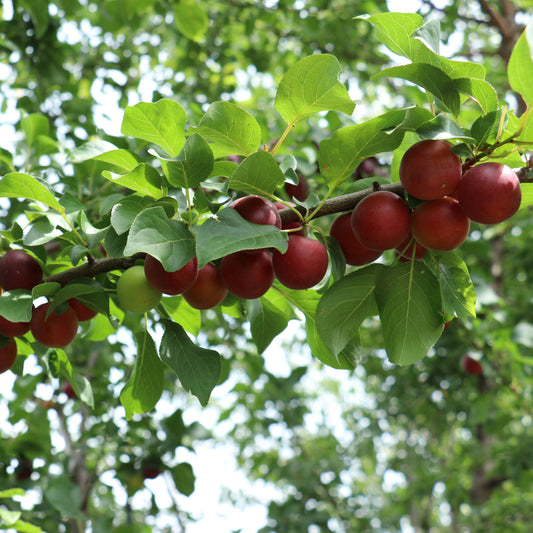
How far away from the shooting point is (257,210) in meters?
0.94

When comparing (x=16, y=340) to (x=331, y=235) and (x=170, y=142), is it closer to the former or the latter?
(x=170, y=142)

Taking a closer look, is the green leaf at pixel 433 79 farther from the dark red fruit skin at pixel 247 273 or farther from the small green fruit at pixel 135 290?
the small green fruit at pixel 135 290

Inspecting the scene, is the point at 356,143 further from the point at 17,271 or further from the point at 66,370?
the point at 66,370

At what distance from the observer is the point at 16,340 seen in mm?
1333

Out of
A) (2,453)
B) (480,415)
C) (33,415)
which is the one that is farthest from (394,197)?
(480,415)

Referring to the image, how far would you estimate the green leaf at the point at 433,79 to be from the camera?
904mm

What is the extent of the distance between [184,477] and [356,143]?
1.91m

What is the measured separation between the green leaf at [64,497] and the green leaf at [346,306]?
1699 mm

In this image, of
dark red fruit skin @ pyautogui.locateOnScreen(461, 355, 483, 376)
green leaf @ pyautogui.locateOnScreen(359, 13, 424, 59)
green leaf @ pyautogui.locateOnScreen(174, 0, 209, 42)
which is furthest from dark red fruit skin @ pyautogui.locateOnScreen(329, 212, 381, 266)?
dark red fruit skin @ pyautogui.locateOnScreen(461, 355, 483, 376)

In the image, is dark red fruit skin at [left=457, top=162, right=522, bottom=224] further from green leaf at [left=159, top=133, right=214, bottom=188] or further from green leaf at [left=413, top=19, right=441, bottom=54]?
green leaf at [left=159, top=133, right=214, bottom=188]

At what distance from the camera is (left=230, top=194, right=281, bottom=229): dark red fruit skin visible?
A: 3.07ft

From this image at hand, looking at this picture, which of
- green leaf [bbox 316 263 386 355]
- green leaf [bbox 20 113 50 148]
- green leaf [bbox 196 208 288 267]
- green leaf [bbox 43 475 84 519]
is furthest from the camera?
green leaf [bbox 43 475 84 519]

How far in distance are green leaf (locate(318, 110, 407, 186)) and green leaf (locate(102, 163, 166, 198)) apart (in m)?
0.30

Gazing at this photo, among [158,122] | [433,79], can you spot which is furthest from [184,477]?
[433,79]
